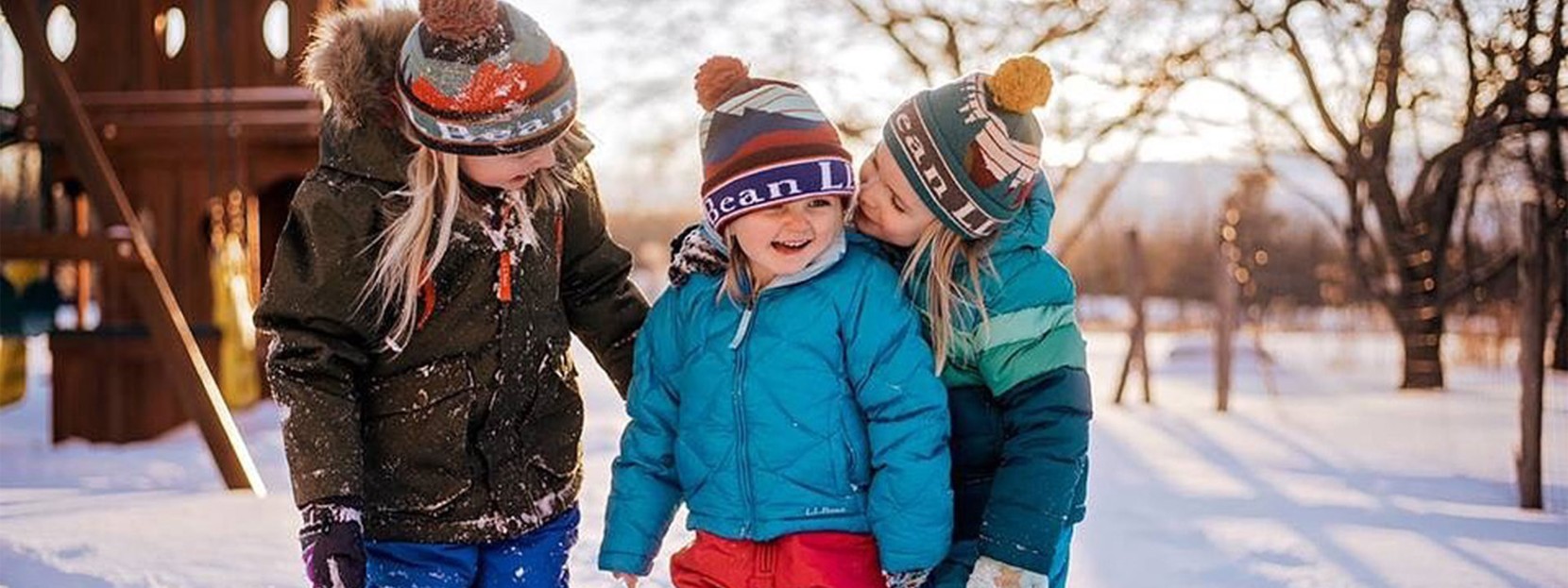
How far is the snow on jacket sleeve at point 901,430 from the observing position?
2033 mm

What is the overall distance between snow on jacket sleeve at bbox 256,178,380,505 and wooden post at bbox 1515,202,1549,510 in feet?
15.7

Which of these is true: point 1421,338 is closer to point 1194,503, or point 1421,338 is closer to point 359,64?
point 1194,503

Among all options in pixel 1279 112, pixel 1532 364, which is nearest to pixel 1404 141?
pixel 1279 112

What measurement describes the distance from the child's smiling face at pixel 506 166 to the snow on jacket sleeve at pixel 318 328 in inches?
7.2

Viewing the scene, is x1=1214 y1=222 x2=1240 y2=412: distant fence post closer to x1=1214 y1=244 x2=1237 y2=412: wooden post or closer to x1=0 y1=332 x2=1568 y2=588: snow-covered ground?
x1=1214 y1=244 x2=1237 y2=412: wooden post

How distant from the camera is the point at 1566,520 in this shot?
5.09 m

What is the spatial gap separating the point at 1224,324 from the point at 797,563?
26.7 ft

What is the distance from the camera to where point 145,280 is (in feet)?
17.9

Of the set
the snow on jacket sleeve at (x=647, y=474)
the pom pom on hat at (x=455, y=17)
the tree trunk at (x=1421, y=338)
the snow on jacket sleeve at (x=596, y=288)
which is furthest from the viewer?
the tree trunk at (x=1421, y=338)

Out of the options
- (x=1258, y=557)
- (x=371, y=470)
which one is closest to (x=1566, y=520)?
(x=1258, y=557)

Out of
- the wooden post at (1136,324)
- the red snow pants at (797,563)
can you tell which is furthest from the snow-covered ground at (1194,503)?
the red snow pants at (797,563)

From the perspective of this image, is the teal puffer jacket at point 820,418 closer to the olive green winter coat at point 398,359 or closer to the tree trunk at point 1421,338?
the olive green winter coat at point 398,359

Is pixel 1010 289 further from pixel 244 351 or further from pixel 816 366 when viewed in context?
pixel 244 351

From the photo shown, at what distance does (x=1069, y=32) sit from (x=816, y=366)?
35.0ft
